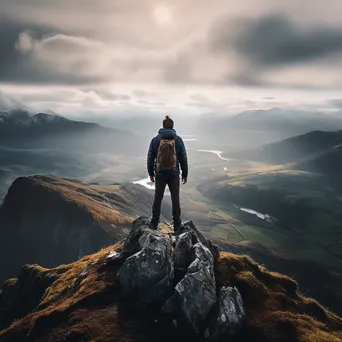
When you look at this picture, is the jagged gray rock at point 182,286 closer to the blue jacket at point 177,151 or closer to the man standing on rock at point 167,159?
the man standing on rock at point 167,159

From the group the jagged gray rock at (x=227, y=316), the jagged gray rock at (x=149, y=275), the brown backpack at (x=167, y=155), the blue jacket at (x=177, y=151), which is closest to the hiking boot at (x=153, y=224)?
the jagged gray rock at (x=149, y=275)

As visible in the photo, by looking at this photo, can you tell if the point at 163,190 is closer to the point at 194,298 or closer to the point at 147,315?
the point at 194,298

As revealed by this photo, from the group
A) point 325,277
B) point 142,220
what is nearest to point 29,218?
point 325,277

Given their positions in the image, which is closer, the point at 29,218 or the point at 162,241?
the point at 162,241

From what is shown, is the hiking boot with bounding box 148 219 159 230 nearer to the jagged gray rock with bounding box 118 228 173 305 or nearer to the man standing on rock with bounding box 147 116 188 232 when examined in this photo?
the man standing on rock with bounding box 147 116 188 232

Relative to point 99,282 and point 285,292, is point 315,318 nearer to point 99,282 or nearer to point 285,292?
point 285,292

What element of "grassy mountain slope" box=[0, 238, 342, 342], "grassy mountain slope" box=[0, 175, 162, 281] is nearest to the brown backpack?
"grassy mountain slope" box=[0, 238, 342, 342]
